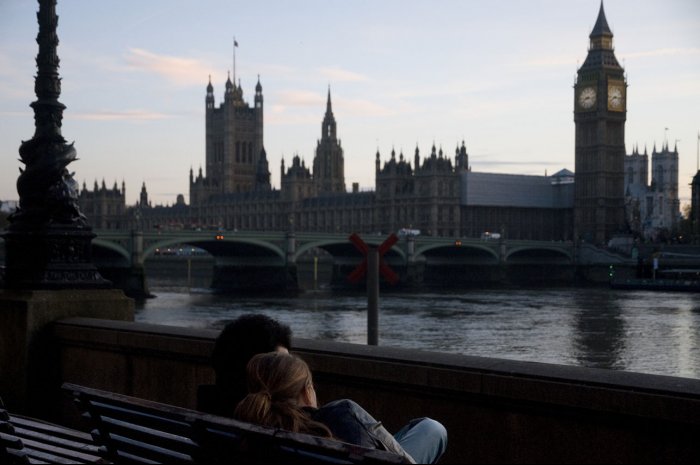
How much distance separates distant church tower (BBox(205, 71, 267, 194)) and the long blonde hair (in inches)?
4774

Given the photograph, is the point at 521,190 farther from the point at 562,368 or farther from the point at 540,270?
the point at 562,368

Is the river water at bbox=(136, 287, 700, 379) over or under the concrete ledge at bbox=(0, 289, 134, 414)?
under

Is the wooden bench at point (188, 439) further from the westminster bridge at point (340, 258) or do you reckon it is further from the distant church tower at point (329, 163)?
the distant church tower at point (329, 163)

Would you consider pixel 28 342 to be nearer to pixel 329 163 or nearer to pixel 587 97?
pixel 587 97

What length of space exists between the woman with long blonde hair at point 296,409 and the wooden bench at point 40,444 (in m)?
0.94

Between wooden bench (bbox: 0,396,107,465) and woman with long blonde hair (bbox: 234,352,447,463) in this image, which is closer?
woman with long blonde hair (bbox: 234,352,447,463)

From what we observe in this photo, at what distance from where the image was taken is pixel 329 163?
374 feet

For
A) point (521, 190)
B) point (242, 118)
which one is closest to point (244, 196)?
point (242, 118)

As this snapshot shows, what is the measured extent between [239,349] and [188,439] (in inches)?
14.1

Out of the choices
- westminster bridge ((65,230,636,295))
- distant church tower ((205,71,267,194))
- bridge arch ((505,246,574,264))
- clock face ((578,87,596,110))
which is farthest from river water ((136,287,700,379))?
distant church tower ((205,71,267,194))

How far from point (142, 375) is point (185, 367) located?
442mm

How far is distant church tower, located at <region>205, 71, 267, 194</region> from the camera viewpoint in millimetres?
125188

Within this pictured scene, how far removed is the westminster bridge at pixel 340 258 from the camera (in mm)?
46938

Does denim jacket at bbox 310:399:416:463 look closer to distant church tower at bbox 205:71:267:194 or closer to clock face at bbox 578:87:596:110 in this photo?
clock face at bbox 578:87:596:110
